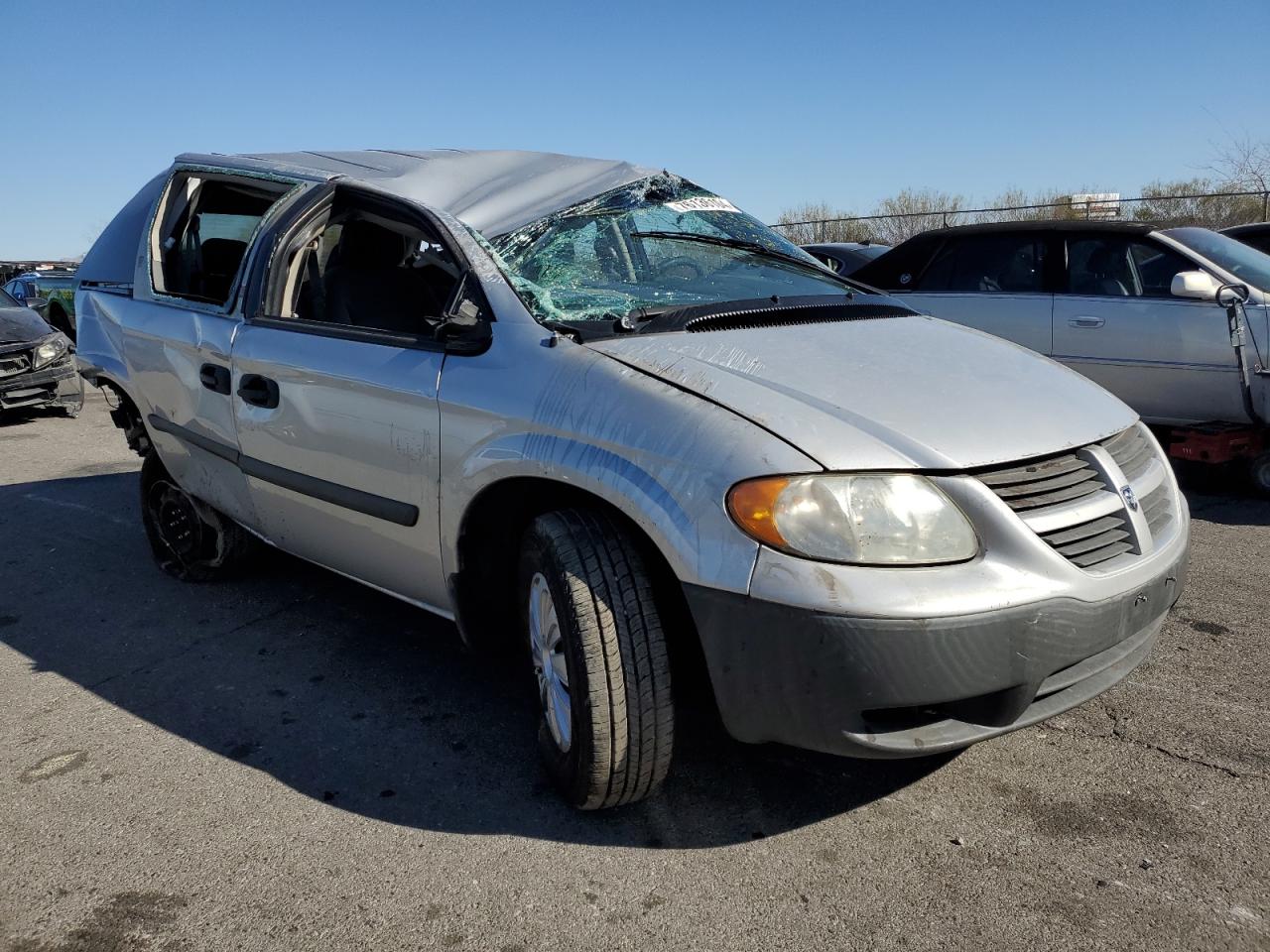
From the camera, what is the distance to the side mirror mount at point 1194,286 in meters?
5.79

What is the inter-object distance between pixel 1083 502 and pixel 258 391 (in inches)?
104

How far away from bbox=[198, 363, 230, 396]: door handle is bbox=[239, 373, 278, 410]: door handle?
12 cm

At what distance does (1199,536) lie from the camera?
5004mm

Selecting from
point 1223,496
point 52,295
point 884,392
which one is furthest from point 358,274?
point 52,295

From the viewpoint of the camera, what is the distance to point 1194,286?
5.79 m

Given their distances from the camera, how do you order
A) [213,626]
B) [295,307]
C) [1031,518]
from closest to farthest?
[1031,518] → [295,307] → [213,626]

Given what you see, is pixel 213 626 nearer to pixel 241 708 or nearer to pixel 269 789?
pixel 241 708

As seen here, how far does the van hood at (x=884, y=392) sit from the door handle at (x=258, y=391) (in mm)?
1394

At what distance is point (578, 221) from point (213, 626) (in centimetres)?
225

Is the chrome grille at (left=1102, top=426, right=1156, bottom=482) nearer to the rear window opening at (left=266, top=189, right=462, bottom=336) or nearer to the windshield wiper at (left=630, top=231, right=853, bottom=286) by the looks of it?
the windshield wiper at (left=630, top=231, right=853, bottom=286)

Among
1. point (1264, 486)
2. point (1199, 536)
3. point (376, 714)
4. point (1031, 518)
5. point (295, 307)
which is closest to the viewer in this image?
point (1031, 518)

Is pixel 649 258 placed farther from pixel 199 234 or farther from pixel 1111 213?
pixel 1111 213

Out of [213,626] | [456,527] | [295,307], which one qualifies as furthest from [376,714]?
[295,307]

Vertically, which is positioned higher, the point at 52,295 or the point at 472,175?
the point at 472,175
